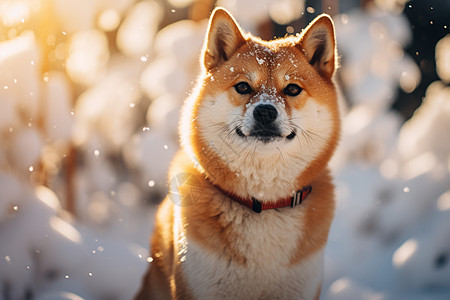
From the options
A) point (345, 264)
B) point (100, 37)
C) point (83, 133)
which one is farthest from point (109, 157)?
point (345, 264)

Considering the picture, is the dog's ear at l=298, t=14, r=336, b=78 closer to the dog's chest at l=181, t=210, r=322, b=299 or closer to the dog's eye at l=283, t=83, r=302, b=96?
the dog's eye at l=283, t=83, r=302, b=96

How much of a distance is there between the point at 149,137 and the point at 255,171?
12.3ft

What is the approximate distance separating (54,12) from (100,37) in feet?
3.72

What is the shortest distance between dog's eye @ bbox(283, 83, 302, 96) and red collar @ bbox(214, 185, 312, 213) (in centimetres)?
54

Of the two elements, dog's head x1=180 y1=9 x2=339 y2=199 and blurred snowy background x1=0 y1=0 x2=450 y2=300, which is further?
blurred snowy background x1=0 y1=0 x2=450 y2=300

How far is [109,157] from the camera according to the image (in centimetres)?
694

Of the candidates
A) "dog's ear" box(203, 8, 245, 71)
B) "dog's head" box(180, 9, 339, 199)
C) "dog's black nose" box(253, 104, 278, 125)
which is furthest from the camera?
"dog's ear" box(203, 8, 245, 71)

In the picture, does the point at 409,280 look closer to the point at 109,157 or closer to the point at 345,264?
the point at 345,264

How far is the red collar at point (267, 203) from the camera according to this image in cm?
196

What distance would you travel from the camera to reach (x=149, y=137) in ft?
17.9

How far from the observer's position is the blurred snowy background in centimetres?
309

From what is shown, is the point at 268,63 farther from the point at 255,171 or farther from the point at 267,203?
the point at 267,203

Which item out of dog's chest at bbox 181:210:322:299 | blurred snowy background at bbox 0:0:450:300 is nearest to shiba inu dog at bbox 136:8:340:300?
dog's chest at bbox 181:210:322:299

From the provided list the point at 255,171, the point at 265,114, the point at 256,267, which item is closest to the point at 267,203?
the point at 255,171
